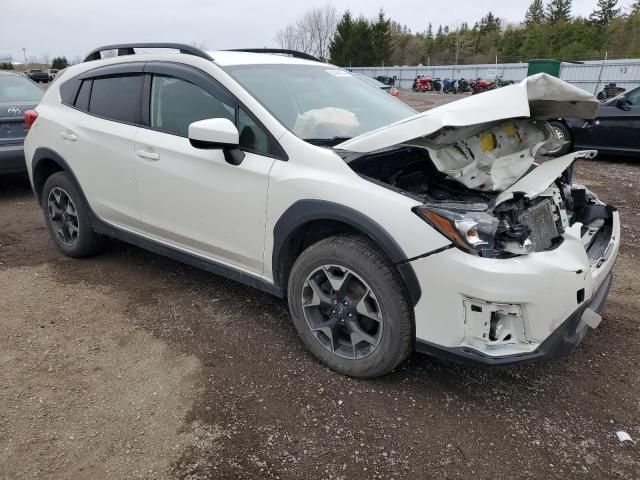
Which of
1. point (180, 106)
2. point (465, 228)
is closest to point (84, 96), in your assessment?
point (180, 106)

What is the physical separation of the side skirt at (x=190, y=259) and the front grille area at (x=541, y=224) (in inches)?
56.5

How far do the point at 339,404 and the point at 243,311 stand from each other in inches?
49.2

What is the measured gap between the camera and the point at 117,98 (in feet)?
12.9

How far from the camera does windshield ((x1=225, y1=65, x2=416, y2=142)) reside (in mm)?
3141

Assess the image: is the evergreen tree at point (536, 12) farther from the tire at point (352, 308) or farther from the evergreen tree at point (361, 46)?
the tire at point (352, 308)

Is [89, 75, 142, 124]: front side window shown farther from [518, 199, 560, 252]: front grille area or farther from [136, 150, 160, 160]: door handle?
[518, 199, 560, 252]: front grille area

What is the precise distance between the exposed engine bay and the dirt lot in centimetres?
82

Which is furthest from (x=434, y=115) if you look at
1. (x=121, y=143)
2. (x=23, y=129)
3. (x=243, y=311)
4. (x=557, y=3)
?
(x=557, y=3)

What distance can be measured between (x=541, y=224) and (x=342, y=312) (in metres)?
1.15

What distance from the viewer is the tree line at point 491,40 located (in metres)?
54.4

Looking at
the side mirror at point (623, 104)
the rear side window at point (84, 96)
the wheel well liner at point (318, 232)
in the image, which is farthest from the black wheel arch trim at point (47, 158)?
the side mirror at point (623, 104)

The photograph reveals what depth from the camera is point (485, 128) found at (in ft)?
9.27

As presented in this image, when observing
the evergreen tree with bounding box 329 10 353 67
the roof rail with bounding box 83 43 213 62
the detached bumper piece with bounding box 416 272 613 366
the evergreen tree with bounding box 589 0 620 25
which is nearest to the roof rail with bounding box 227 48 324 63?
the roof rail with bounding box 83 43 213 62

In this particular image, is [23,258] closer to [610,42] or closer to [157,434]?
[157,434]
